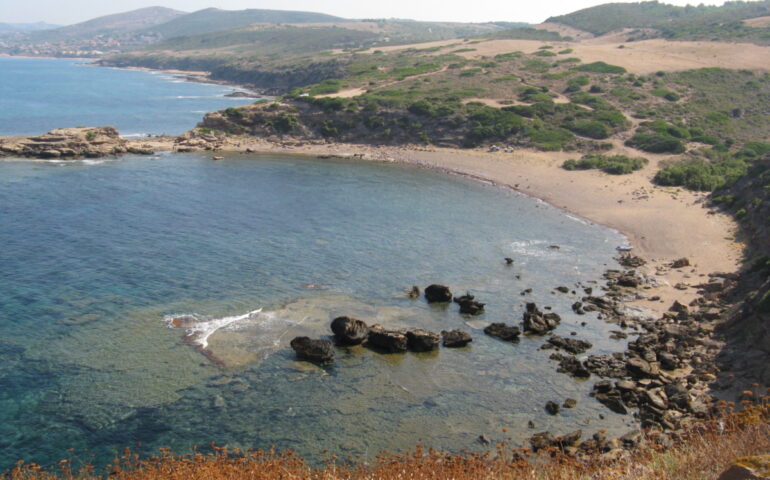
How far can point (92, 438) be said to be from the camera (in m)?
22.6

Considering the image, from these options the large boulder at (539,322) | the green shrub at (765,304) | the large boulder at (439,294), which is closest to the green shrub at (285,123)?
the large boulder at (439,294)

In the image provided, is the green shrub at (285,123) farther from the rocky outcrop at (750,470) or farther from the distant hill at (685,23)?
the distant hill at (685,23)

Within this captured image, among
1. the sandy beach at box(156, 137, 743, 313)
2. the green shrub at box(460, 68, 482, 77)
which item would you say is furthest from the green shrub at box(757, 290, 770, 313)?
the green shrub at box(460, 68, 482, 77)

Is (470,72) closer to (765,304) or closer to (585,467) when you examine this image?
(765,304)

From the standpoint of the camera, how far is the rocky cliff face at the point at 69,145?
74562 mm

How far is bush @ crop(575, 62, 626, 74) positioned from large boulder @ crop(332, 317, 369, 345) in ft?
314

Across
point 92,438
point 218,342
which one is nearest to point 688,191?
point 218,342

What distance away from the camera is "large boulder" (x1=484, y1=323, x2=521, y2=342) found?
32.8 meters

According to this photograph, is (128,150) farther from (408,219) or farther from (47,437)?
(47,437)

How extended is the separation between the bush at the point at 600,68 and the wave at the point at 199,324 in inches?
3817

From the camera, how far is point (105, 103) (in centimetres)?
12800

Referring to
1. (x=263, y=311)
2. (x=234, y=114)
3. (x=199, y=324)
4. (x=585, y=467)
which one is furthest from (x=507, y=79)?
(x=585, y=467)

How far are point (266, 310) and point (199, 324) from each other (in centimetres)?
398

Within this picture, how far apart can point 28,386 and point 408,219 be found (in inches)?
1387
